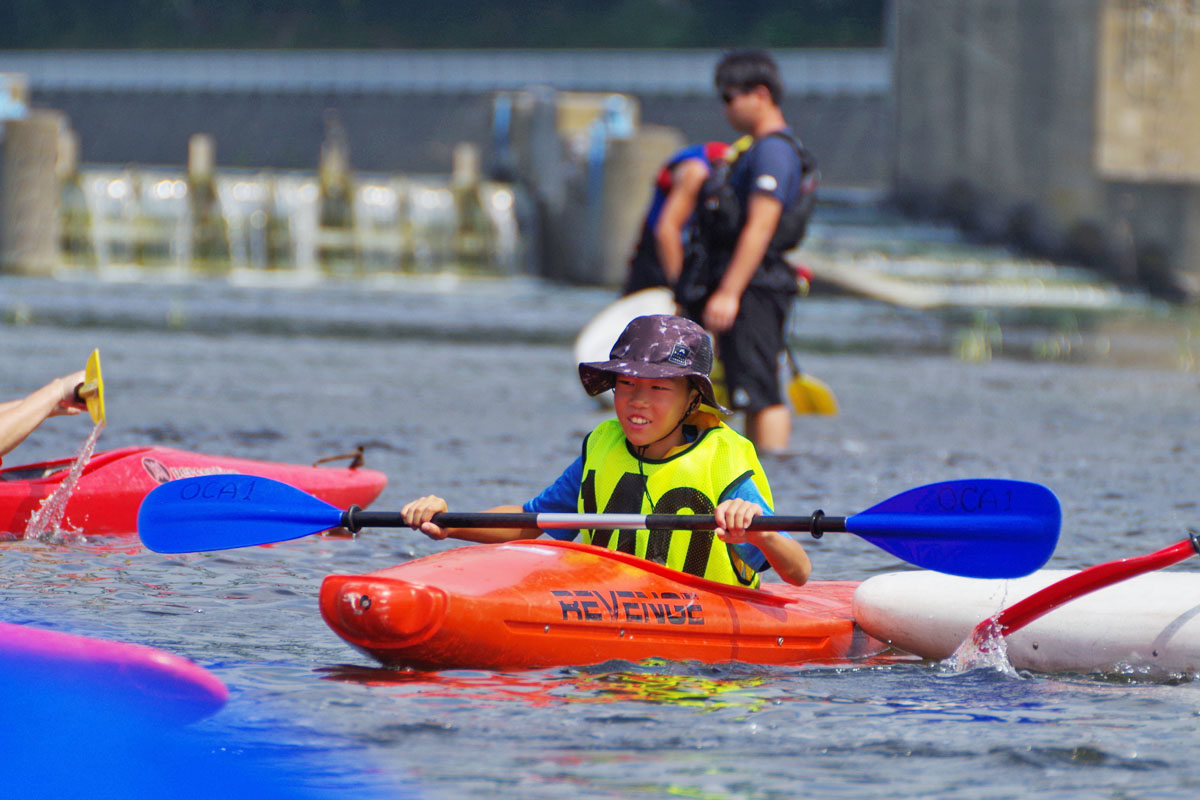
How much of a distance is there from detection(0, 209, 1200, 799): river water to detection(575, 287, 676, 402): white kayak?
43 centimetres

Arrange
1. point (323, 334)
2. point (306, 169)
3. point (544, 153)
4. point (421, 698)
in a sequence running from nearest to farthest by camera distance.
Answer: point (421, 698) < point (323, 334) < point (544, 153) < point (306, 169)

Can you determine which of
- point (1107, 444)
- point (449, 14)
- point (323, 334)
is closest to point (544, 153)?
point (323, 334)

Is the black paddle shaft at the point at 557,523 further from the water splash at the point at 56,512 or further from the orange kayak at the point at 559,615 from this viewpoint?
the water splash at the point at 56,512

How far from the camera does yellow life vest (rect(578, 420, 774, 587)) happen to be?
13.5 ft

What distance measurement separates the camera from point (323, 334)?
14484mm

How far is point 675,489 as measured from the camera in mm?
4133

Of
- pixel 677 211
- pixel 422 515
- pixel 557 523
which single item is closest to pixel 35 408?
pixel 422 515

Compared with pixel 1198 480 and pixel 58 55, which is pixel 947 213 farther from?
pixel 58 55

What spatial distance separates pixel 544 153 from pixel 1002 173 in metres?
5.92

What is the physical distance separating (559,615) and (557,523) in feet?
0.89

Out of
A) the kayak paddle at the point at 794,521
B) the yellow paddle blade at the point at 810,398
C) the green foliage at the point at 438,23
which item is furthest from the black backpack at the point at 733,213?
the green foliage at the point at 438,23

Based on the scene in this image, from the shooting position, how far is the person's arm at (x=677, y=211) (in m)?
7.65

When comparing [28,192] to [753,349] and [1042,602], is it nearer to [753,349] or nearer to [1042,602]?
[753,349]

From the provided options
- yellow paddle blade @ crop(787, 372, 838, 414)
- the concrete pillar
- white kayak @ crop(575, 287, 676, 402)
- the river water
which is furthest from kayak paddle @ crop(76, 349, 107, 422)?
the concrete pillar
